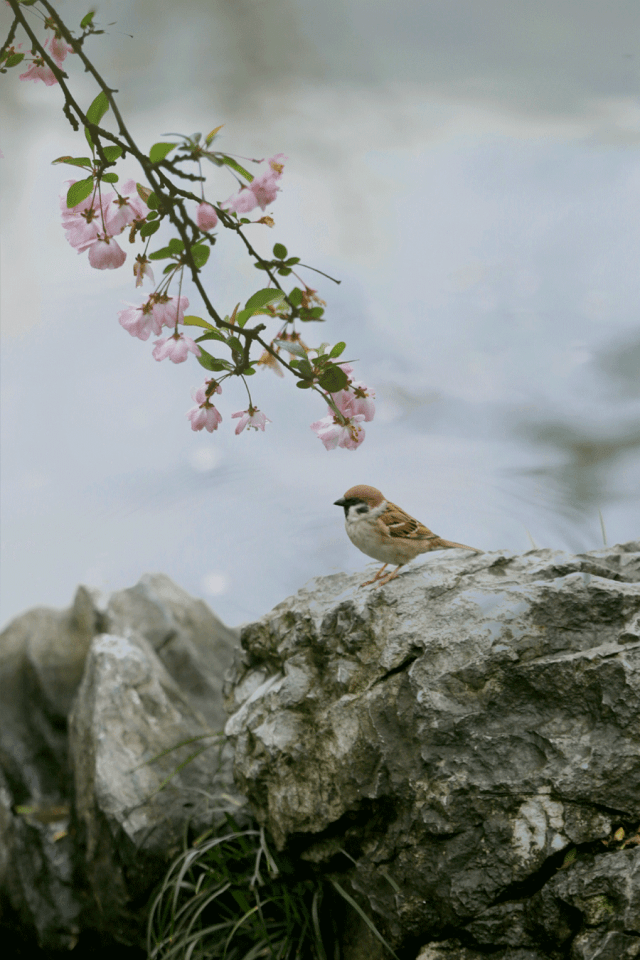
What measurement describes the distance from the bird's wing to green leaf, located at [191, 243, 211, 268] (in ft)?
2.70

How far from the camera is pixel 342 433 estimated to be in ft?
4.05

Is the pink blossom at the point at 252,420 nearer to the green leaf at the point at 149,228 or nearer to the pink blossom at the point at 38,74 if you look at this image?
the green leaf at the point at 149,228

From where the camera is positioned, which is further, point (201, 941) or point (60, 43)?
point (201, 941)

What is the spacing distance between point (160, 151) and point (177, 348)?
293mm

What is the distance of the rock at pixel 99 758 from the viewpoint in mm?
2352

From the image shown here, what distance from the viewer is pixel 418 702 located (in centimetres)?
157

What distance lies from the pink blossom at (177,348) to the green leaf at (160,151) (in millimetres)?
271

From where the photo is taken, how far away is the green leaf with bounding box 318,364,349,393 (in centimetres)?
110

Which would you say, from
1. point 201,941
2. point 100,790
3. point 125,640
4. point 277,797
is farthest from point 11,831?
point 277,797

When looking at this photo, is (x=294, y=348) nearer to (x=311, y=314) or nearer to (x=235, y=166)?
(x=311, y=314)

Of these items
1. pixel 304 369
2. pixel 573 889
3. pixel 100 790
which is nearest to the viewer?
pixel 304 369

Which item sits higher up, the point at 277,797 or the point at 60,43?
the point at 60,43

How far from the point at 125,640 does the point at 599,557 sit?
1803 millimetres

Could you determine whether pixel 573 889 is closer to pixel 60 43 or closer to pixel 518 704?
pixel 518 704
